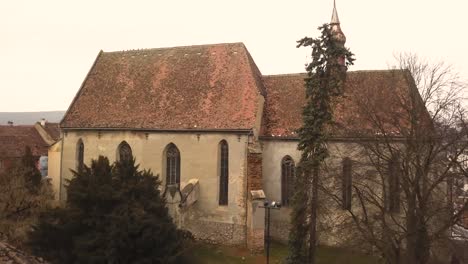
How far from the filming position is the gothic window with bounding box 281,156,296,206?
28.9 m

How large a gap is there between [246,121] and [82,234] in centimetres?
1138

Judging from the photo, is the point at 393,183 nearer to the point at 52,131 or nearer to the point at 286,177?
the point at 286,177

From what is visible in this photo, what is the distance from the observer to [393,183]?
2172cm

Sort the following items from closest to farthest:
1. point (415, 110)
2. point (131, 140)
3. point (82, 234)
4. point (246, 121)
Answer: point (415, 110) → point (82, 234) → point (246, 121) → point (131, 140)

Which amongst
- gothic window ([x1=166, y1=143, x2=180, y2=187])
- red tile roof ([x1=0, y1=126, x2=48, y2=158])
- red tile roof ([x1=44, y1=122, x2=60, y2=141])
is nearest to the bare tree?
gothic window ([x1=166, y1=143, x2=180, y2=187])

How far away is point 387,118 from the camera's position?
2162 centimetres

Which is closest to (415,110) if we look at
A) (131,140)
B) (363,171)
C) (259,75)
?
(363,171)

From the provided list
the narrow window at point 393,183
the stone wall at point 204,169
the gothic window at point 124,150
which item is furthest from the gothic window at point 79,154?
the narrow window at point 393,183

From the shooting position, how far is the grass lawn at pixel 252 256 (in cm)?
2620

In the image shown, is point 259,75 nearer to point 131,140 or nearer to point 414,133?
point 131,140

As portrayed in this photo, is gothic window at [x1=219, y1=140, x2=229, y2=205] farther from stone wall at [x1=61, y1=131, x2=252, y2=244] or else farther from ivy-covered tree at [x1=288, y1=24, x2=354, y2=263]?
ivy-covered tree at [x1=288, y1=24, x2=354, y2=263]

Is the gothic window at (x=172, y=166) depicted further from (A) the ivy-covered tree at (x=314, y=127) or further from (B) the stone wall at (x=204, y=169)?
(A) the ivy-covered tree at (x=314, y=127)

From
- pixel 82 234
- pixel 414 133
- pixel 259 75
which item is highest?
pixel 259 75

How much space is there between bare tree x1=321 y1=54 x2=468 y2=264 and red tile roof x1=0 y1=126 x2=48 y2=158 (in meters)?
36.4
